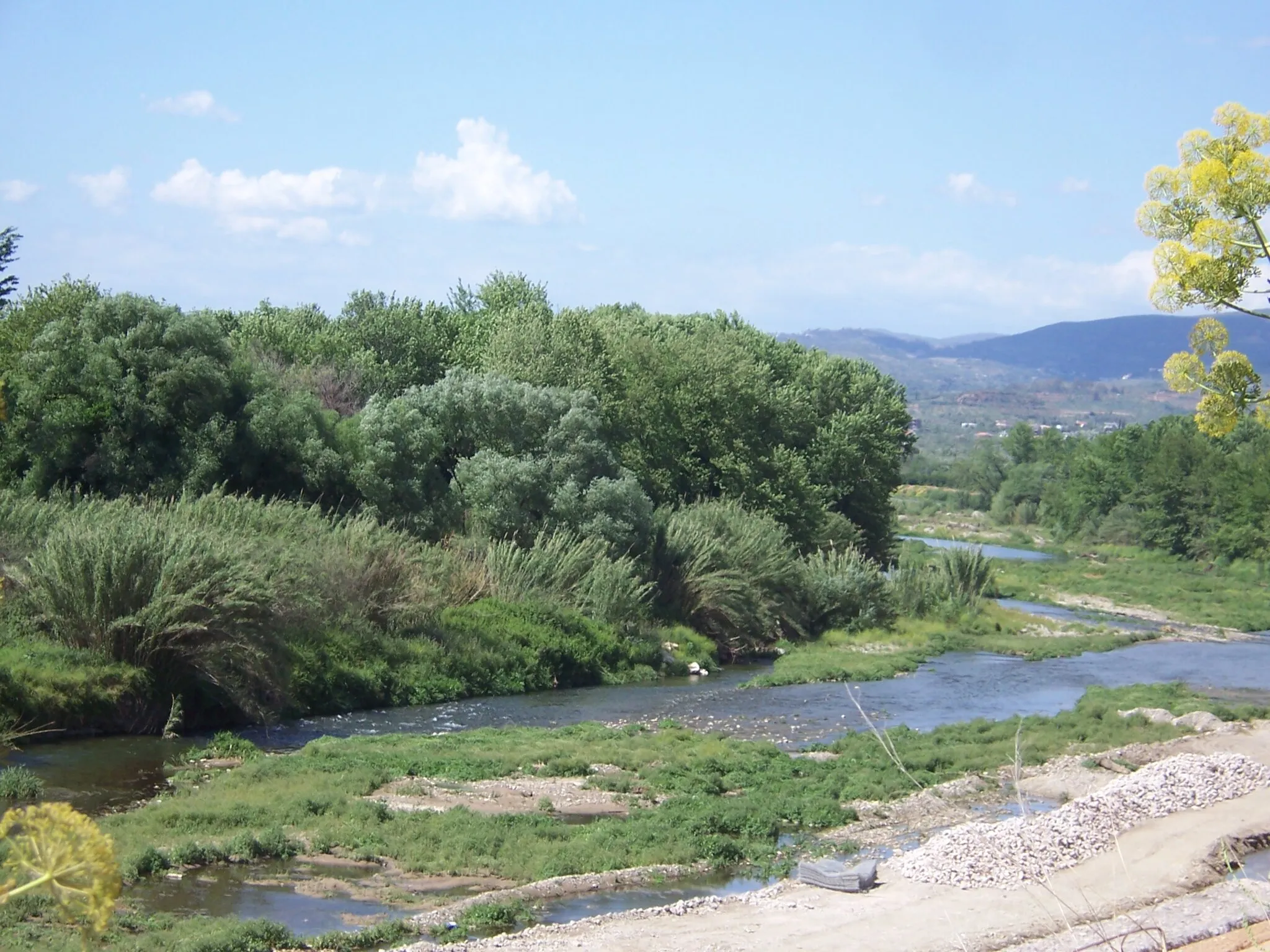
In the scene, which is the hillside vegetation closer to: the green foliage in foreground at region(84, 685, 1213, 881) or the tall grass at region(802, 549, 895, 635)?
the tall grass at region(802, 549, 895, 635)

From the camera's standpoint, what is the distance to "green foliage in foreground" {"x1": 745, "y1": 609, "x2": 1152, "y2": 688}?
39312 millimetres

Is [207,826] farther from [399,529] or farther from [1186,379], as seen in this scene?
[399,529]

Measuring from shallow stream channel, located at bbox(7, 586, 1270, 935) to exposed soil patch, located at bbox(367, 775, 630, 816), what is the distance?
145 inches

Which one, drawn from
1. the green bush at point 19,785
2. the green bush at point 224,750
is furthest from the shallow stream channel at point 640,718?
the green bush at point 224,750

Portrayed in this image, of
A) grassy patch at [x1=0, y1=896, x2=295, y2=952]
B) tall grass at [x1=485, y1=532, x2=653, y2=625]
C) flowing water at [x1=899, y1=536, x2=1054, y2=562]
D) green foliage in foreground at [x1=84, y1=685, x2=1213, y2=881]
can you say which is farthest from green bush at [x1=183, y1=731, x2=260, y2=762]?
flowing water at [x1=899, y1=536, x2=1054, y2=562]

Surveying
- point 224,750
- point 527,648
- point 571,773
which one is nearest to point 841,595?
point 527,648

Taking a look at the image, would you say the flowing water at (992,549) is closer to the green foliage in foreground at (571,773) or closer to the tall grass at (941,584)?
the tall grass at (941,584)

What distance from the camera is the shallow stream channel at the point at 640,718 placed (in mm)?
15352

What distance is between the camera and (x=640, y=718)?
101ft

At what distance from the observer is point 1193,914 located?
15258 millimetres

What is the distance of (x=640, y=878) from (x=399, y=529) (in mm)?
24830

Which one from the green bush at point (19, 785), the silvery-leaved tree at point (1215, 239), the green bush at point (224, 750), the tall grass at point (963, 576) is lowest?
the tall grass at point (963, 576)

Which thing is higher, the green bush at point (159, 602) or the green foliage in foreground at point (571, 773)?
the green bush at point (159, 602)

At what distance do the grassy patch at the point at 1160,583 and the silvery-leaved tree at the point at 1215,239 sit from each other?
57257 millimetres
